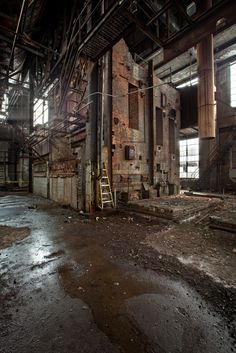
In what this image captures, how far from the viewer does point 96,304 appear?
77.0 inches

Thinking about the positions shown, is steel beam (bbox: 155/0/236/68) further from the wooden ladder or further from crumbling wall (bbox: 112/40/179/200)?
the wooden ladder

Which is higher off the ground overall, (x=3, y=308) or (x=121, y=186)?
(x=121, y=186)

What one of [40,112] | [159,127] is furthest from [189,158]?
[40,112]

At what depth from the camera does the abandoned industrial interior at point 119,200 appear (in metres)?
1.72

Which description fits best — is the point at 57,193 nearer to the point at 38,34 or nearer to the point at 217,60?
the point at 38,34

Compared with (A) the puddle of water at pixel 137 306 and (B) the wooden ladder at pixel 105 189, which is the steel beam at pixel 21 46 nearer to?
(B) the wooden ladder at pixel 105 189

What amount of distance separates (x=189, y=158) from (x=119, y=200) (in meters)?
13.3

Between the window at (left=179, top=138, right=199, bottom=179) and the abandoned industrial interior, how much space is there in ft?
12.7

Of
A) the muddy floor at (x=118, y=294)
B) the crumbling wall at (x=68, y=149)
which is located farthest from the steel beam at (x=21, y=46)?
the muddy floor at (x=118, y=294)

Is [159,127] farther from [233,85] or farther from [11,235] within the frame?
[233,85]

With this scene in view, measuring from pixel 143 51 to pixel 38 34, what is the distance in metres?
5.25

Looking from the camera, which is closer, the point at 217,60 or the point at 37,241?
the point at 37,241

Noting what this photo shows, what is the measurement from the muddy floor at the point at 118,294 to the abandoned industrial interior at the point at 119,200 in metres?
0.01

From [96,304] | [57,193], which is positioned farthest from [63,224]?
[57,193]
